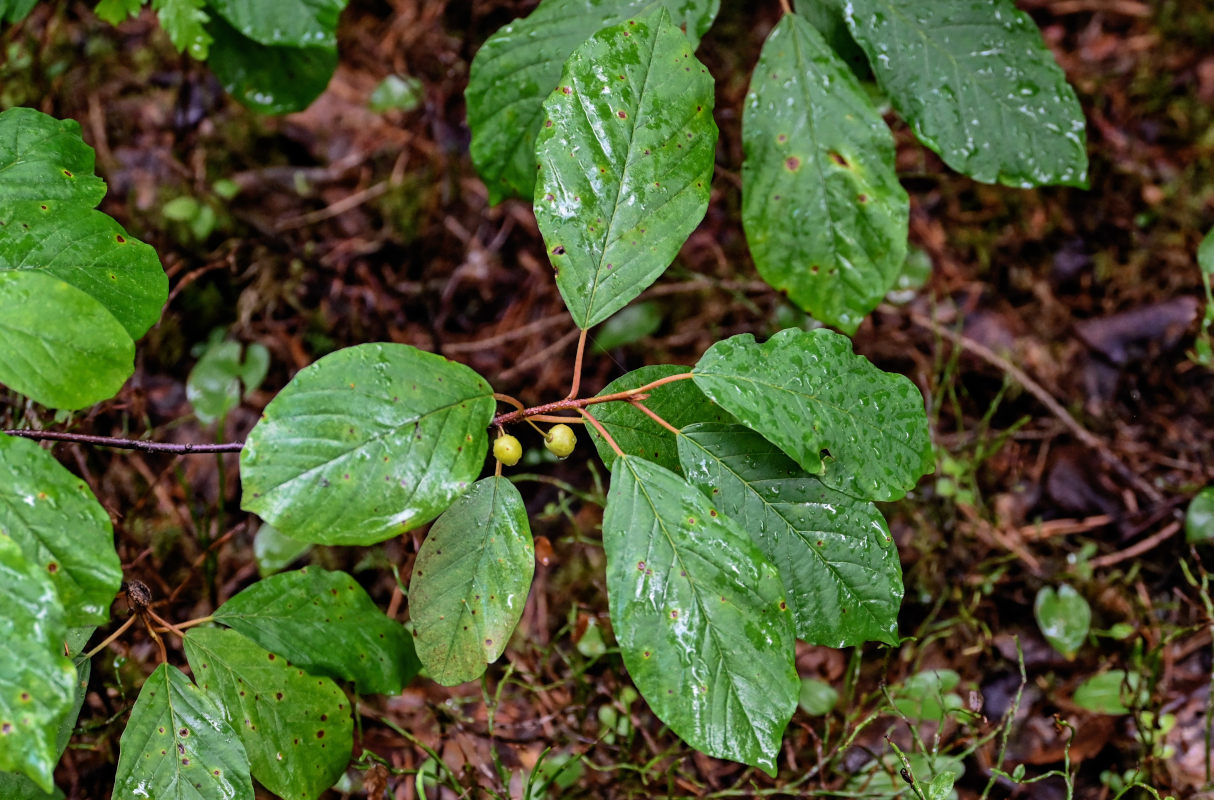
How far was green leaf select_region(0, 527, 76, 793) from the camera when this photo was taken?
943 millimetres

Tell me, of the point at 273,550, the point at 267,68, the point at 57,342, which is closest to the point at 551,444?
the point at 57,342

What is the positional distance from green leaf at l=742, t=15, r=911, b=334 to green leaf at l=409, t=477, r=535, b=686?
0.77m

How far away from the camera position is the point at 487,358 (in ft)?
7.79

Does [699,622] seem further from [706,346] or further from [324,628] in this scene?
[706,346]

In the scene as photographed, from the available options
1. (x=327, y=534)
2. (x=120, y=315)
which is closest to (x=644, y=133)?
(x=327, y=534)

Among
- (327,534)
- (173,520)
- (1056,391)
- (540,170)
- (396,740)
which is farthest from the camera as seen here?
(1056,391)

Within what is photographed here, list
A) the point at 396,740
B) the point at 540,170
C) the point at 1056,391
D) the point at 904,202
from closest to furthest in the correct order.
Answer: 1. the point at 540,170
2. the point at 904,202
3. the point at 396,740
4. the point at 1056,391

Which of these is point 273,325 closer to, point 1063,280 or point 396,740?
point 396,740

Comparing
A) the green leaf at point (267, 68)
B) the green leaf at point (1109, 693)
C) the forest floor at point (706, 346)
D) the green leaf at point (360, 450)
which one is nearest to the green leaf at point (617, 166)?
the green leaf at point (360, 450)

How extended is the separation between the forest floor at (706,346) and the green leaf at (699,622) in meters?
0.61

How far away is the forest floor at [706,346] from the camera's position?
1945 mm

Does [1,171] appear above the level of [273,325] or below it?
above

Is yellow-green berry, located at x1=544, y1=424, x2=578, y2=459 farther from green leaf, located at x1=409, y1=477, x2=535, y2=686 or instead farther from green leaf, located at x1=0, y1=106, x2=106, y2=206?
green leaf, located at x1=0, y1=106, x2=106, y2=206

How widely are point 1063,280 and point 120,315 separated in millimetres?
2583
